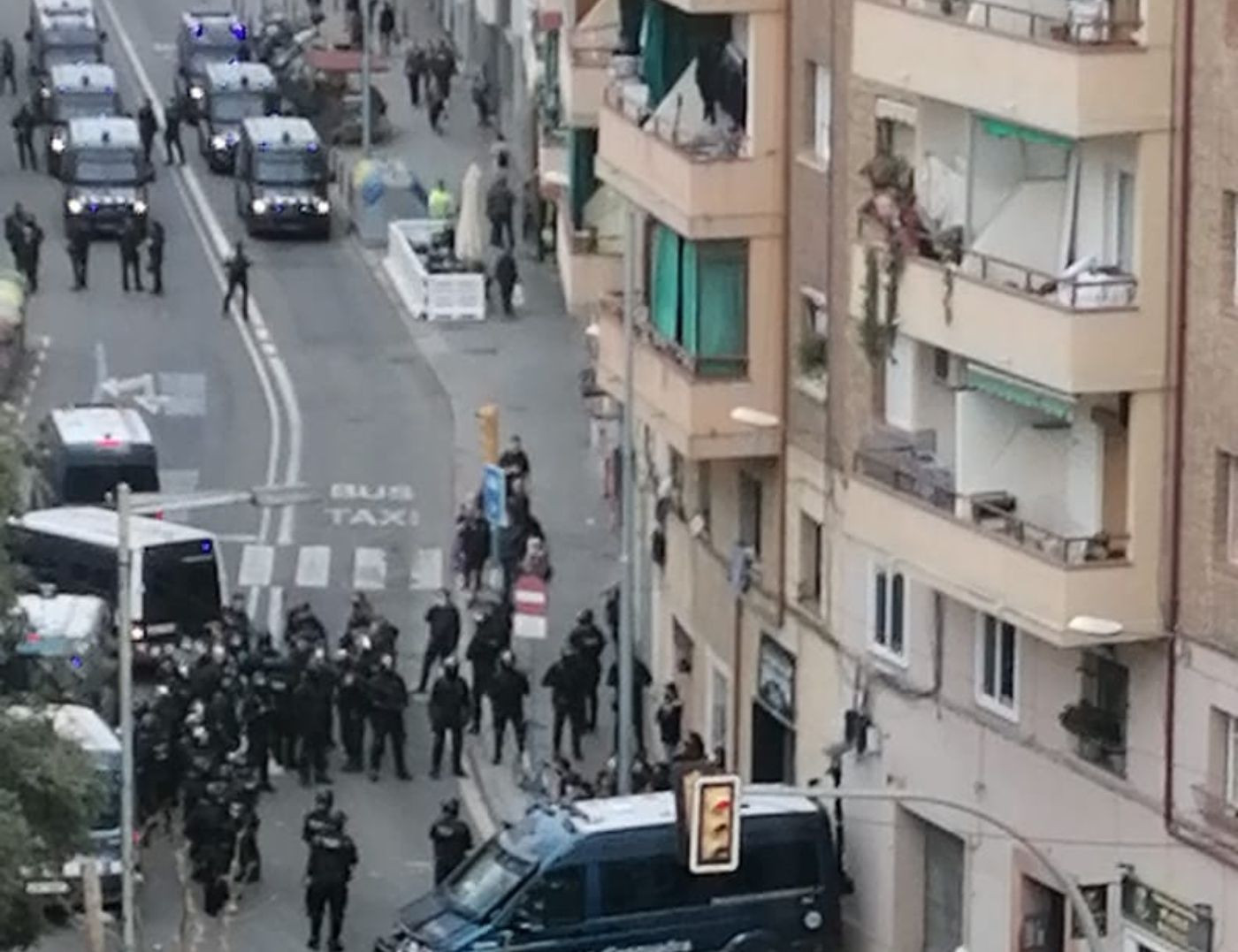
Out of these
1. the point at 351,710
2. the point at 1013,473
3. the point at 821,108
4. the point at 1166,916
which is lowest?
the point at 351,710

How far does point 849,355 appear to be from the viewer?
4897 centimetres

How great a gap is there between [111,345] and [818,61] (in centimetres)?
2953

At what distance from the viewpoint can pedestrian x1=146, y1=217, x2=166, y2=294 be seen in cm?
8162

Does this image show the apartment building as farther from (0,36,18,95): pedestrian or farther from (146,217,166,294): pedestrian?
(0,36,18,95): pedestrian

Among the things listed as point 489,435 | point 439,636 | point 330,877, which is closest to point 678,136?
point 439,636

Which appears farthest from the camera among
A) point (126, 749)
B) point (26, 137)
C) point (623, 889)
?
point (26, 137)

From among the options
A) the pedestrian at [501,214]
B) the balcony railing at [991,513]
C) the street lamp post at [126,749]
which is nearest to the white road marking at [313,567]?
the street lamp post at [126,749]

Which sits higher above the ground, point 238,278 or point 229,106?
point 229,106

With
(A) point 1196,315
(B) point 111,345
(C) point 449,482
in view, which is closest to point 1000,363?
(A) point 1196,315

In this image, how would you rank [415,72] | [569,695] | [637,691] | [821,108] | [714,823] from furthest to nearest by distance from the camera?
[415,72] → [637,691] → [569,695] → [821,108] → [714,823]

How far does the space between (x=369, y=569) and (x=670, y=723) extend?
34.7 ft

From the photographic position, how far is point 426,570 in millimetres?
64438

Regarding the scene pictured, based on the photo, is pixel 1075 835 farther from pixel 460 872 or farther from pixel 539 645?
pixel 539 645

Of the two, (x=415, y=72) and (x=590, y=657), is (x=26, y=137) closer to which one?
(x=415, y=72)
